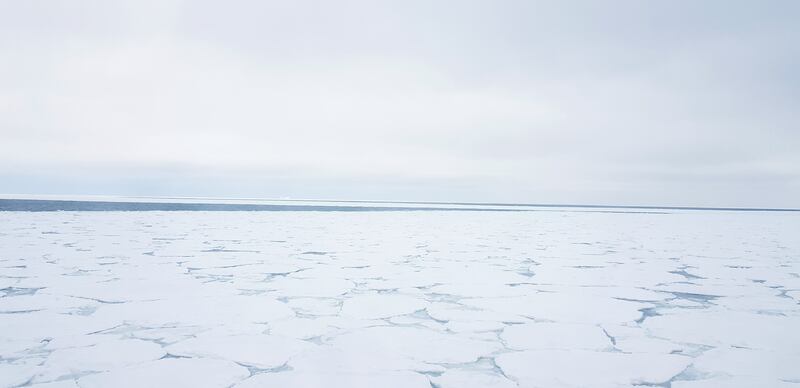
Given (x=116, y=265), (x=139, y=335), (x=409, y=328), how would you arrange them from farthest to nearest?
(x=116, y=265) < (x=409, y=328) < (x=139, y=335)

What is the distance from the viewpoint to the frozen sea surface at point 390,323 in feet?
4.69

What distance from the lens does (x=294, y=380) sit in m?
1.37

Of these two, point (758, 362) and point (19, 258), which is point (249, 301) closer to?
point (758, 362)

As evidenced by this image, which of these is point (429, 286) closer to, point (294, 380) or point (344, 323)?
point (344, 323)

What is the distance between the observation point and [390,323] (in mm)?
2012

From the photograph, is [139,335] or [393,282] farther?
[393,282]

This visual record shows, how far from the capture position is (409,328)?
1.94 metres

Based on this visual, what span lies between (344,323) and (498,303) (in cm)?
82

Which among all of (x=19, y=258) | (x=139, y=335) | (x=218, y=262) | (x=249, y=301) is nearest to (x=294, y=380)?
(x=139, y=335)

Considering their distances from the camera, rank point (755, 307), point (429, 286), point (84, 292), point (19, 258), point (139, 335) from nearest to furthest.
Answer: point (139, 335) → point (755, 307) → point (84, 292) → point (429, 286) → point (19, 258)

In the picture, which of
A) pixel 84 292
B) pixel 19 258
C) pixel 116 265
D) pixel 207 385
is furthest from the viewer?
pixel 19 258

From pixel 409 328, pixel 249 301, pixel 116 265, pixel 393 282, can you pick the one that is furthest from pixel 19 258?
pixel 409 328

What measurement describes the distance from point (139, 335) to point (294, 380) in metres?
0.78

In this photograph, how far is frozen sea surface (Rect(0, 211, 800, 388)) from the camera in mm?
1429
